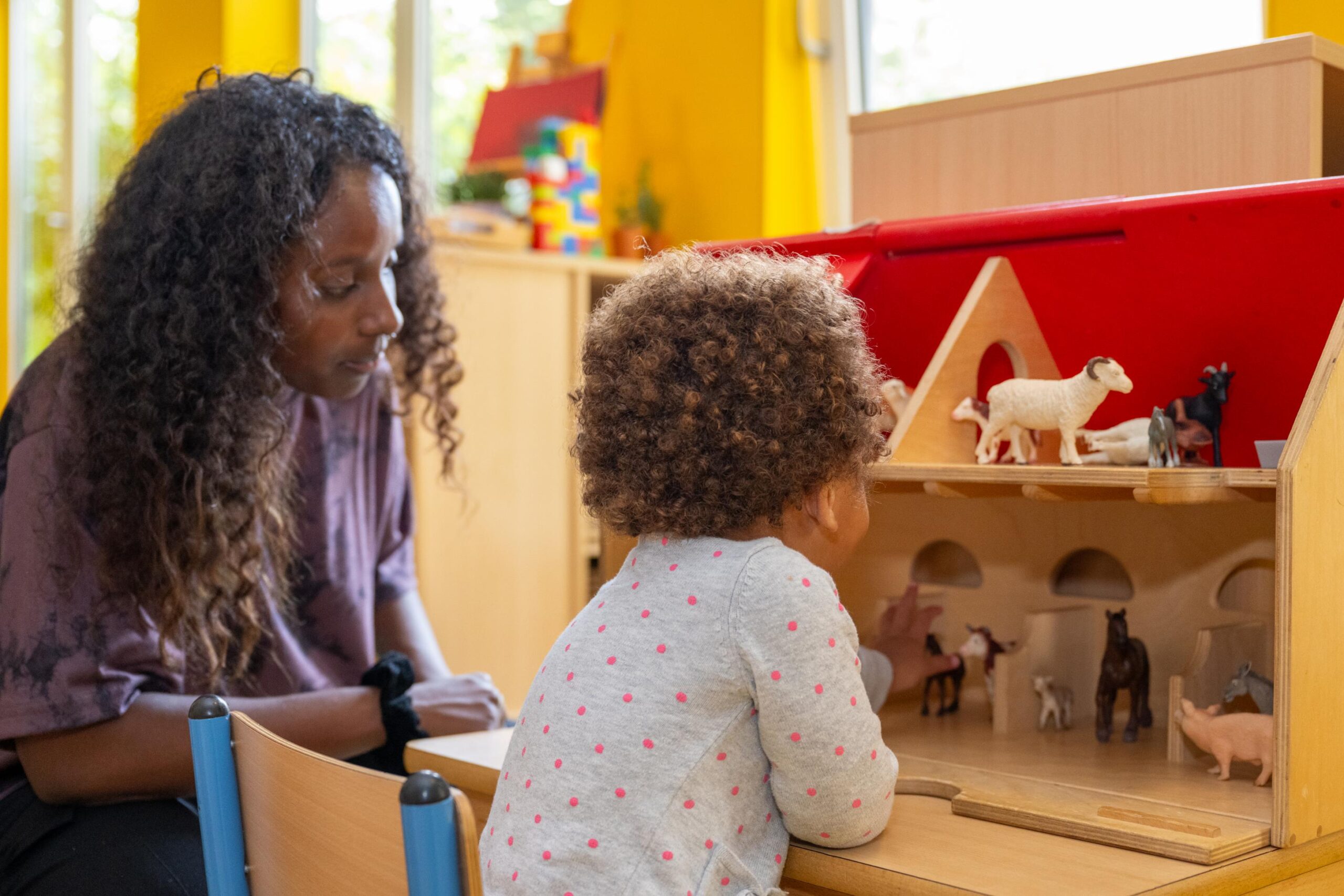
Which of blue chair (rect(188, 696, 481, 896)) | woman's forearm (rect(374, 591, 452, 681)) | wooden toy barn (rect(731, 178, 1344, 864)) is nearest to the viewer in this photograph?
blue chair (rect(188, 696, 481, 896))

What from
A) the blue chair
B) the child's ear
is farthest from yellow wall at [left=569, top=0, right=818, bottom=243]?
the blue chair

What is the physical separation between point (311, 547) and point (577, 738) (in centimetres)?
75

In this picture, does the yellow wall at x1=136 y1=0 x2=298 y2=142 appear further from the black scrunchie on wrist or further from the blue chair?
the blue chair

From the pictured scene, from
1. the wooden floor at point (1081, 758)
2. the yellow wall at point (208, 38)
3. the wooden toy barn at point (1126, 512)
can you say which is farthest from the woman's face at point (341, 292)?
the yellow wall at point (208, 38)

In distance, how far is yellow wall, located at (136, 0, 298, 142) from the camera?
3826mm

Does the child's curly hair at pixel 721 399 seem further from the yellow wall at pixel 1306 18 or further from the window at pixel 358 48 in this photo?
the window at pixel 358 48

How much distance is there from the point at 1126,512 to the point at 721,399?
0.60 metres

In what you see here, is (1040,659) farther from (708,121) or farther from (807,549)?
(708,121)

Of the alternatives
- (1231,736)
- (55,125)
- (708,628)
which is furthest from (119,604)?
(55,125)

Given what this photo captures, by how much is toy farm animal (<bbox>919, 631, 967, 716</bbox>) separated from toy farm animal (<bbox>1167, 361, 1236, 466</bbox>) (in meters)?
0.36

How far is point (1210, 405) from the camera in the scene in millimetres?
1113

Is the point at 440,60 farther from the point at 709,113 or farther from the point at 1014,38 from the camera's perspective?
the point at 1014,38

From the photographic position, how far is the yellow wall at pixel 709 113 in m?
2.93

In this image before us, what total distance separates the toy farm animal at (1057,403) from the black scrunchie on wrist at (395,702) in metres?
0.65
